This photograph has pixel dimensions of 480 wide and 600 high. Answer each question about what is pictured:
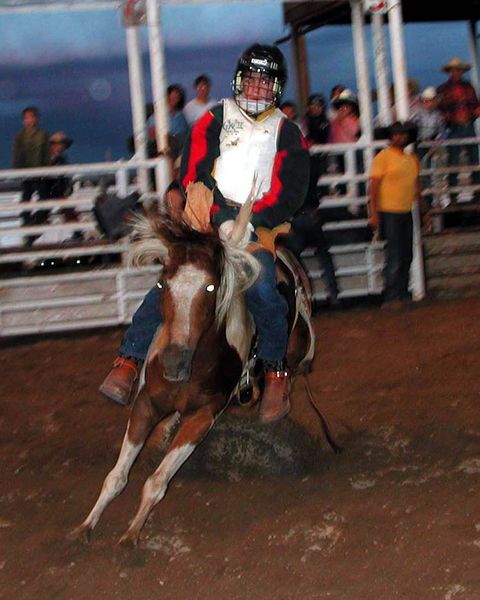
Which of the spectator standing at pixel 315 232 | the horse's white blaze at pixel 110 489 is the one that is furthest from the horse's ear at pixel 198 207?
the spectator standing at pixel 315 232

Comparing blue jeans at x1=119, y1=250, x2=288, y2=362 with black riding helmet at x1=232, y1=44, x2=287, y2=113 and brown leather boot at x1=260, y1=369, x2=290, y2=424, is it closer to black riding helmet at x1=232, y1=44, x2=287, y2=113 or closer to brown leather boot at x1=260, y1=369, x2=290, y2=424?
brown leather boot at x1=260, y1=369, x2=290, y2=424

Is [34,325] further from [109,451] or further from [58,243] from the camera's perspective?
[109,451]

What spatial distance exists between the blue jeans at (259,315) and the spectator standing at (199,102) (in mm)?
5506

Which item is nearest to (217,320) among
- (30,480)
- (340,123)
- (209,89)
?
(30,480)

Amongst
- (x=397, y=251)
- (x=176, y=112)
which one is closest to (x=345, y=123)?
(x=397, y=251)

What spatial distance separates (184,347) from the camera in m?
4.74

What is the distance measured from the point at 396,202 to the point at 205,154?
5228 mm

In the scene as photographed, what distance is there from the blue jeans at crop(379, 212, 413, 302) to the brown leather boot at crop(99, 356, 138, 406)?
554cm

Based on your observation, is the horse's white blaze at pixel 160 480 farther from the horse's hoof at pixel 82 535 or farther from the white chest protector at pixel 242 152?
the white chest protector at pixel 242 152

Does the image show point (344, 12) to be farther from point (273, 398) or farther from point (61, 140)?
point (273, 398)

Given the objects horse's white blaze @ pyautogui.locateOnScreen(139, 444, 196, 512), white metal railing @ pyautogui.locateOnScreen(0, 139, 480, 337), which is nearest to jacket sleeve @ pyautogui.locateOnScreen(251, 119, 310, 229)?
horse's white blaze @ pyautogui.locateOnScreen(139, 444, 196, 512)

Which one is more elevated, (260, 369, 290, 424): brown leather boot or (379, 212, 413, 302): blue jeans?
(379, 212, 413, 302): blue jeans

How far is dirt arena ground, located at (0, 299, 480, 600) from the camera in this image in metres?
4.62

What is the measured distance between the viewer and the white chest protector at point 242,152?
18.5 ft
